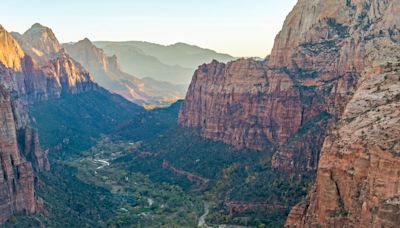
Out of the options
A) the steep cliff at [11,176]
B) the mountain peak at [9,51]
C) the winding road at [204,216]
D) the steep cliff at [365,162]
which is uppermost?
the mountain peak at [9,51]

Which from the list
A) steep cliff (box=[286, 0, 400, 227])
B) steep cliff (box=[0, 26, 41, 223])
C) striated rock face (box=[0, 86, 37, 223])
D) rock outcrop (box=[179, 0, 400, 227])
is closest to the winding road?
rock outcrop (box=[179, 0, 400, 227])

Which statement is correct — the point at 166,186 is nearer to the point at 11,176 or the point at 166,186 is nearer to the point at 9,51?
the point at 11,176

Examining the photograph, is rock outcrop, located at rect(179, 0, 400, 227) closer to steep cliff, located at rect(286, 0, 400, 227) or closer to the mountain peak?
steep cliff, located at rect(286, 0, 400, 227)

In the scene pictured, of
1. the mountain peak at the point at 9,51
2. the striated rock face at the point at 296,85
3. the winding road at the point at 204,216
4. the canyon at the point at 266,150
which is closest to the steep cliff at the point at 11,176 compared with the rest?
the canyon at the point at 266,150

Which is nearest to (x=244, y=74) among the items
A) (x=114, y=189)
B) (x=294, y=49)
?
(x=294, y=49)

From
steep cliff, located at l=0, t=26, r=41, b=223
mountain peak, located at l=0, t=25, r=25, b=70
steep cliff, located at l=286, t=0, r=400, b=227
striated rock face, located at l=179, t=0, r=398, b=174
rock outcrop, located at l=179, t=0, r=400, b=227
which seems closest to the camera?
steep cliff, located at l=286, t=0, r=400, b=227

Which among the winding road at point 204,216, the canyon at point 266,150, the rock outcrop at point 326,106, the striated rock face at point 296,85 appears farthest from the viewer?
the striated rock face at point 296,85

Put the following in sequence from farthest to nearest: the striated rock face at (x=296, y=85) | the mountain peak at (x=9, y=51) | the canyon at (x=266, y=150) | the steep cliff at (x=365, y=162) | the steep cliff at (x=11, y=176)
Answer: the mountain peak at (x=9, y=51) → the striated rock face at (x=296, y=85) → the steep cliff at (x=11, y=176) → the canyon at (x=266, y=150) → the steep cliff at (x=365, y=162)

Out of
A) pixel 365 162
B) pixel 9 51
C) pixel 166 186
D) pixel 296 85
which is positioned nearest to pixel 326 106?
pixel 296 85

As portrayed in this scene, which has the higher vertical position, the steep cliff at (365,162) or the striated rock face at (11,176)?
the steep cliff at (365,162)

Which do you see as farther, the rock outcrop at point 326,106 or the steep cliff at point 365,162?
the rock outcrop at point 326,106

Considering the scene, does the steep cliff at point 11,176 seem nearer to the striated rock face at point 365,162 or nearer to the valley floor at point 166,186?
the valley floor at point 166,186

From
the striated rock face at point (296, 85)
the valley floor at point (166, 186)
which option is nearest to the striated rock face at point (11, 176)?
the valley floor at point (166, 186)
